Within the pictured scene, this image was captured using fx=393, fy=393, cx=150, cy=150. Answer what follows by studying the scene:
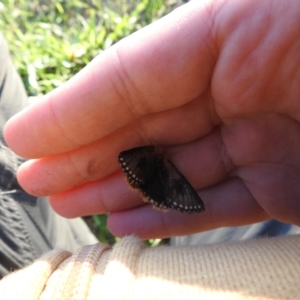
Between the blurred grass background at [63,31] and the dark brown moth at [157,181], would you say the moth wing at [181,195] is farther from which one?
the blurred grass background at [63,31]

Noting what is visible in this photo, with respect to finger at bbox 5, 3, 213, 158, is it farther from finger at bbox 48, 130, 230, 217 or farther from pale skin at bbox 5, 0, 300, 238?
finger at bbox 48, 130, 230, 217

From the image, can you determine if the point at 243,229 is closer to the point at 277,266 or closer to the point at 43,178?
the point at 43,178

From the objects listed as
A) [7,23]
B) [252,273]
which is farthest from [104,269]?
[7,23]

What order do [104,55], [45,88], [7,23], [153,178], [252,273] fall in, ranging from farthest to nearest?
[7,23] < [45,88] < [153,178] < [104,55] < [252,273]

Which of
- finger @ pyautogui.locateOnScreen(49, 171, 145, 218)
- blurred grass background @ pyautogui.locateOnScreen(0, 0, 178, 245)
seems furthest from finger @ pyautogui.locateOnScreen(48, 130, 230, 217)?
blurred grass background @ pyautogui.locateOnScreen(0, 0, 178, 245)

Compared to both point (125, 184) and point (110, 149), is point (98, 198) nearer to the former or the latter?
point (125, 184)

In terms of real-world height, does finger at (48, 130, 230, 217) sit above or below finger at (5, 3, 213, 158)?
below

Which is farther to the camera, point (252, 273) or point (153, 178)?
point (153, 178)
